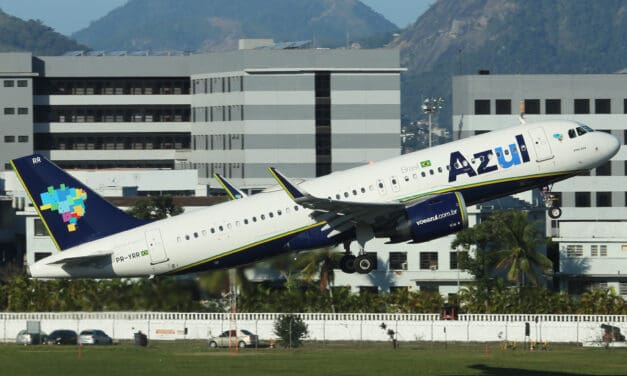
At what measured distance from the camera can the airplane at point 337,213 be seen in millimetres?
75500

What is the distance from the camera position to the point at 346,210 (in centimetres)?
7494

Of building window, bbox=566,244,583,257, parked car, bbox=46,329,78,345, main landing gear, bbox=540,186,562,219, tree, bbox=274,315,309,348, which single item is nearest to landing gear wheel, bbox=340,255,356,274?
main landing gear, bbox=540,186,562,219

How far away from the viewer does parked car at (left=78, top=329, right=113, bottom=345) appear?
358 feet

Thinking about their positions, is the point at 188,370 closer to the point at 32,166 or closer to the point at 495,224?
the point at 32,166

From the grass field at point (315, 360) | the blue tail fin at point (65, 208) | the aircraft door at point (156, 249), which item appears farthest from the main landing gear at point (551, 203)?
the blue tail fin at point (65, 208)

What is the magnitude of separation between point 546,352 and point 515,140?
1354 inches

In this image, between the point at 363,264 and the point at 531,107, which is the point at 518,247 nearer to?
the point at 363,264

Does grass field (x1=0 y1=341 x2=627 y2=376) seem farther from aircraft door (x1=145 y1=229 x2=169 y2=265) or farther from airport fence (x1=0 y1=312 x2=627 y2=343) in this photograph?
aircraft door (x1=145 y1=229 x2=169 y2=265)

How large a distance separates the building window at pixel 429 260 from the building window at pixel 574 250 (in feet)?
50.9

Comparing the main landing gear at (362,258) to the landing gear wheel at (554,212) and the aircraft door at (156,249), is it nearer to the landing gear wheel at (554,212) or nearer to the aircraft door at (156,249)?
the aircraft door at (156,249)

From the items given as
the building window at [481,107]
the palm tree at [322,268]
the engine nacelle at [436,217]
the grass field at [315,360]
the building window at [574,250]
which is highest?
the building window at [481,107]

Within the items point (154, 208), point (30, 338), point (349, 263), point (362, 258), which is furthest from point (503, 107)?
point (362, 258)

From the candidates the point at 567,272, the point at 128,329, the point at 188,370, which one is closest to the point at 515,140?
the point at 188,370

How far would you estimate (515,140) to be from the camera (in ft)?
251
